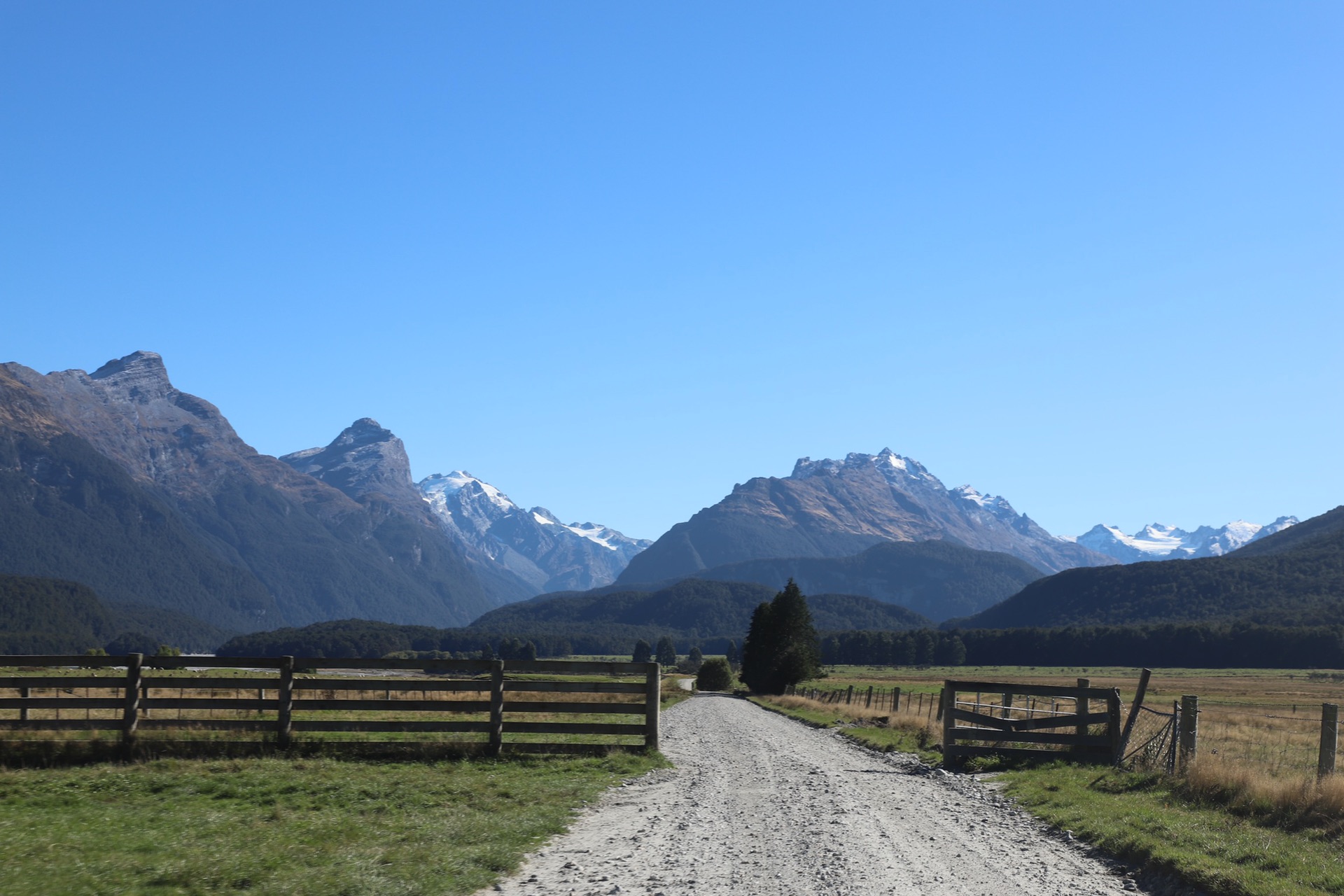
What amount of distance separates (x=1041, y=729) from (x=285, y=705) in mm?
15804

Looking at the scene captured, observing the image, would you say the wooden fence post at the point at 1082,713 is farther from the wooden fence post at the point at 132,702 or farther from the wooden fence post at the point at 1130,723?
the wooden fence post at the point at 132,702

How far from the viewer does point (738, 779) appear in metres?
19.2

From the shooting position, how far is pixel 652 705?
2061cm

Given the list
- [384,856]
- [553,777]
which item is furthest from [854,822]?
[384,856]

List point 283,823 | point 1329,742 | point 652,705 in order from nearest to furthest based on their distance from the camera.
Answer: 1. point 283,823
2. point 1329,742
3. point 652,705

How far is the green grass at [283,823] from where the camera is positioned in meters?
10.2

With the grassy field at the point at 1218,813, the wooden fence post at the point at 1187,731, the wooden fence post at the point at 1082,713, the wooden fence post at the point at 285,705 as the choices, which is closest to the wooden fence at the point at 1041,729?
the wooden fence post at the point at 1082,713

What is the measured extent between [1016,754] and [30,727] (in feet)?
62.4

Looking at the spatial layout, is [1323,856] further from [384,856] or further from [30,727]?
[30,727]

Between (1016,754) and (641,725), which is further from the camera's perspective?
(1016,754)

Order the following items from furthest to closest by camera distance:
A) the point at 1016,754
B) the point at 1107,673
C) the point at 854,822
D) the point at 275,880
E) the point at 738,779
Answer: the point at 1107,673
the point at 1016,754
the point at 738,779
the point at 854,822
the point at 275,880

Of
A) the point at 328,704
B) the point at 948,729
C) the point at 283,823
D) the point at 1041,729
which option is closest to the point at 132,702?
the point at 328,704

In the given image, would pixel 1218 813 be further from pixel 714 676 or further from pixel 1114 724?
pixel 714 676

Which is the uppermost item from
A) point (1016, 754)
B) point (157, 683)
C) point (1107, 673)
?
point (157, 683)
